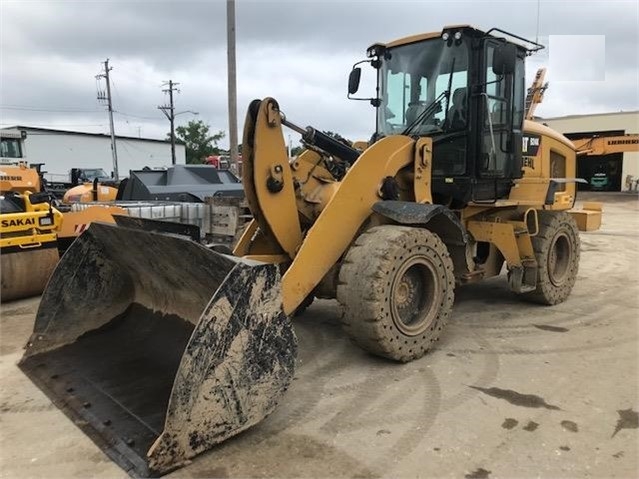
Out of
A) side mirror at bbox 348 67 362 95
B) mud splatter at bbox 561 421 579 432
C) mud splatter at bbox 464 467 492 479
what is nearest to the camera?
mud splatter at bbox 464 467 492 479

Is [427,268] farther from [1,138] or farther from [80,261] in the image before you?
[1,138]

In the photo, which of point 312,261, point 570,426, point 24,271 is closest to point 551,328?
point 570,426

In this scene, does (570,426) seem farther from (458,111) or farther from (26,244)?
(26,244)

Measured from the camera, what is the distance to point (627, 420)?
136 inches

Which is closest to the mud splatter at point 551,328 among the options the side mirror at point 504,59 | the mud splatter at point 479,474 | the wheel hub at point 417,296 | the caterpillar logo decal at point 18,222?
the wheel hub at point 417,296

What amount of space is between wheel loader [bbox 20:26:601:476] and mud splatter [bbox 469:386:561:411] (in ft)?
2.36

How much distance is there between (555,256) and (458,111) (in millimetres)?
2413

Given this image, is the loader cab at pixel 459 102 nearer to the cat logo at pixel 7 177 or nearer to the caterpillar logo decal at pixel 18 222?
the caterpillar logo decal at pixel 18 222

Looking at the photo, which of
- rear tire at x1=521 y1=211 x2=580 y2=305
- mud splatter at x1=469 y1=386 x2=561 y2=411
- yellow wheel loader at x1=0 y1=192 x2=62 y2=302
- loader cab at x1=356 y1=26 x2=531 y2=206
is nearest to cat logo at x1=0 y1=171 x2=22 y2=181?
yellow wheel loader at x1=0 y1=192 x2=62 y2=302

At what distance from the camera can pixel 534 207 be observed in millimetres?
6188

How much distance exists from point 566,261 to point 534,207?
941 millimetres

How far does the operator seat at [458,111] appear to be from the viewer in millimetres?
5246

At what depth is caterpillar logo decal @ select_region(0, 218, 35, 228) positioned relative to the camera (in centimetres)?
630

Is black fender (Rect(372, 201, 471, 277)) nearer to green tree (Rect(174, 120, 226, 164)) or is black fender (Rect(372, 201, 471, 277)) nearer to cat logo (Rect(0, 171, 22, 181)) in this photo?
cat logo (Rect(0, 171, 22, 181))
